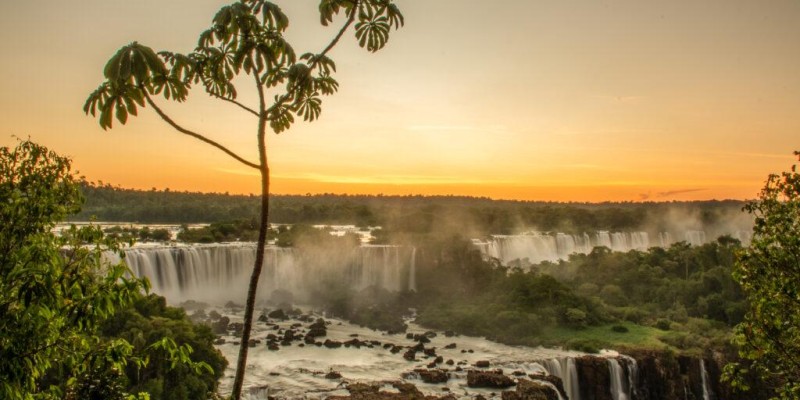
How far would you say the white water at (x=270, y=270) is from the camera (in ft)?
116

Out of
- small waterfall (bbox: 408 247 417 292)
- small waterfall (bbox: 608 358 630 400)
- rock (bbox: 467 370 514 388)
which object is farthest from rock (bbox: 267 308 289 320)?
small waterfall (bbox: 608 358 630 400)

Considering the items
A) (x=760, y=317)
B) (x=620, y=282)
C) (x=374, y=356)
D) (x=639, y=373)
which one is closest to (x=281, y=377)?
(x=374, y=356)

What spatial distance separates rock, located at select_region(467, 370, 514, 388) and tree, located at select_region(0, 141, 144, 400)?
16.7 m

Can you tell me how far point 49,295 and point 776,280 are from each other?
946 centimetres

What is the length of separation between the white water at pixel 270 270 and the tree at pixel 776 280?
31573mm

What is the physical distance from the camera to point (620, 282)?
40312 mm

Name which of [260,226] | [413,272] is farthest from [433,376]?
[413,272]

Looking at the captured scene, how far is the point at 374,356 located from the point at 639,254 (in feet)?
93.7

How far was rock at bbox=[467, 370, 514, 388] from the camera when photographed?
2122 cm

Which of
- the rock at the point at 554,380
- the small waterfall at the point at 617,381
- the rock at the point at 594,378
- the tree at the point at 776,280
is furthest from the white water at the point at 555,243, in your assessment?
the tree at the point at 776,280

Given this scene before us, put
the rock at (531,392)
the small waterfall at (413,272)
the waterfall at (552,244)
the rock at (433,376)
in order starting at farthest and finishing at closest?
the waterfall at (552,244) → the small waterfall at (413,272) → the rock at (433,376) → the rock at (531,392)

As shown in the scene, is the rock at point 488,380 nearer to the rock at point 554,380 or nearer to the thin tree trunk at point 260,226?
the rock at point 554,380

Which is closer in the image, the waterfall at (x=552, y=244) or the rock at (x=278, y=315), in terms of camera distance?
the rock at (x=278, y=315)

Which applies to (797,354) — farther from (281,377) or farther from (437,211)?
(437,211)
